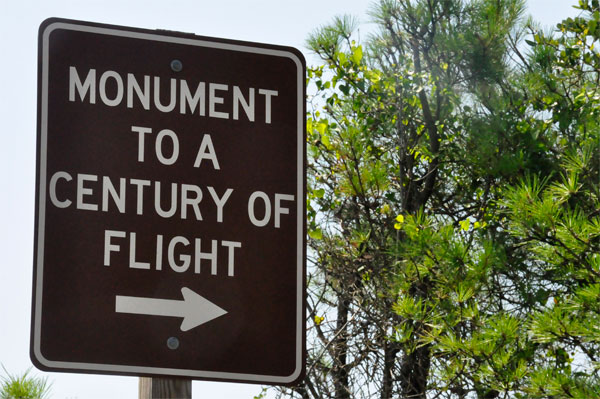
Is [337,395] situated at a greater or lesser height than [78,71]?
lesser

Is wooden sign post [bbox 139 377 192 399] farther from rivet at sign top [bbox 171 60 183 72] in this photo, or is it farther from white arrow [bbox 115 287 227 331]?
rivet at sign top [bbox 171 60 183 72]

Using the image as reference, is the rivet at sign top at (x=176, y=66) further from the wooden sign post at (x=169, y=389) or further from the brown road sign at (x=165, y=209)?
the wooden sign post at (x=169, y=389)

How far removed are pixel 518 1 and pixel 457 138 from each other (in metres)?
0.94

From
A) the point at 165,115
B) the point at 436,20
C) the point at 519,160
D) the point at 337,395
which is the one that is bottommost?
the point at 337,395

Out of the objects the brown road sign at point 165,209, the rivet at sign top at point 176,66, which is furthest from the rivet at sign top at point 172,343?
the rivet at sign top at point 176,66

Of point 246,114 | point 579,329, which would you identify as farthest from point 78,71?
point 579,329

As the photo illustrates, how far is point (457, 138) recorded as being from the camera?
6.66 m

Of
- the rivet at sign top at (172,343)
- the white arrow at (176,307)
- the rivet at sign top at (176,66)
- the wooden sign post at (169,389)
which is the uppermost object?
the rivet at sign top at (176,66)

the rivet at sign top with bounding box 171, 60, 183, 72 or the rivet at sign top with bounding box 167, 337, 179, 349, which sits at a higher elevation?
the rivet at sign top with bounding box 171, 60, 183, 72

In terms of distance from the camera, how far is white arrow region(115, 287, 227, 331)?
194 cm

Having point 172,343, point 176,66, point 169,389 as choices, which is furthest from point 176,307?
point 176,66

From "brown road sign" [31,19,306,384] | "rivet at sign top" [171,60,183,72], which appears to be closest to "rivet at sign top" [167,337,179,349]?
"brown road sign" [31,19,306,384]

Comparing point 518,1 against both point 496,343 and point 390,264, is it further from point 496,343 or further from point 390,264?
point 496,343

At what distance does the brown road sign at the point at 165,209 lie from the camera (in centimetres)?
194
